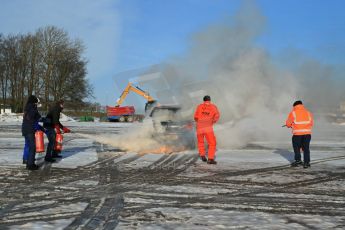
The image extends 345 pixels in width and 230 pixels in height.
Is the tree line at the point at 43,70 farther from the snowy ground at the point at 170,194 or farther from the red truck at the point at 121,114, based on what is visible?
the snowy ground at the point at 170,194

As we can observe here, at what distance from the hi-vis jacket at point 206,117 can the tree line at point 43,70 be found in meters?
43.1

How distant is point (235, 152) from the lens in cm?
1292

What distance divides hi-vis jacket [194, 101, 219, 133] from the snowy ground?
96cm

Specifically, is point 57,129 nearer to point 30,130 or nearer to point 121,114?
point 30,130

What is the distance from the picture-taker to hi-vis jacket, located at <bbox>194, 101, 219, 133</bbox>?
34.1 feet

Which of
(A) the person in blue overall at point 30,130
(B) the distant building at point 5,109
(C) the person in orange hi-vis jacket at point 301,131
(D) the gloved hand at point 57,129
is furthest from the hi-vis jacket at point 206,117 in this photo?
(B) the distant building at point 5,109

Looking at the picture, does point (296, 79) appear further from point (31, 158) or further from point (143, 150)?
point (31, 158)

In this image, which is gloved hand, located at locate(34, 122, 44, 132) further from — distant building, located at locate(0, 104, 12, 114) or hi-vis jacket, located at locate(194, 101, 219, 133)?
distant building, located at locate(0, 104, 12, 114)

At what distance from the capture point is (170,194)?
6.44 m

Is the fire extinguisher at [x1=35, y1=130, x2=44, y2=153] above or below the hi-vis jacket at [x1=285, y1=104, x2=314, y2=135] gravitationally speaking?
below

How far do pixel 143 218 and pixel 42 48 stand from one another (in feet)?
171

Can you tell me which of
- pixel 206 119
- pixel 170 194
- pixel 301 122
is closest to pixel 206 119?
pixel 206 119

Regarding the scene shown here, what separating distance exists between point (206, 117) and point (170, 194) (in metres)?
4.27

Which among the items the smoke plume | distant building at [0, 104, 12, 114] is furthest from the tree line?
the smoke plume
